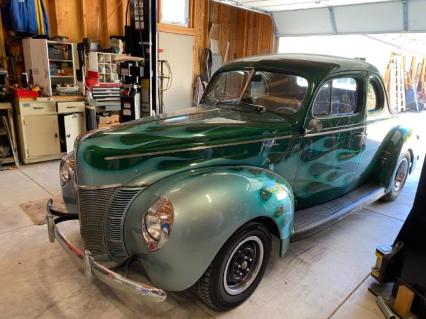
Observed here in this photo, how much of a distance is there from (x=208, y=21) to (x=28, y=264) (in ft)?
24.1

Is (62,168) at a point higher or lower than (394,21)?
lower

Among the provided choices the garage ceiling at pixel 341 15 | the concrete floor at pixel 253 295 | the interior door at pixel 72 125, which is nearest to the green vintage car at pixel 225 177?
the concrete floor at pixel 253 295

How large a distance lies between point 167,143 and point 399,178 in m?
3.24

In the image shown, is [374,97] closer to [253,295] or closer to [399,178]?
[399,178]

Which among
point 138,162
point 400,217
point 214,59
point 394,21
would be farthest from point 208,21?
point 138,162

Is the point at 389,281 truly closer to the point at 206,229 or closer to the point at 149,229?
the point at 206,229


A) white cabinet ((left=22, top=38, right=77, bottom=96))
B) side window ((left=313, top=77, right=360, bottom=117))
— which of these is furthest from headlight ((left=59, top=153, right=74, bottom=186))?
white cabinet ((left=22, top=38, right=77, bottom=96))

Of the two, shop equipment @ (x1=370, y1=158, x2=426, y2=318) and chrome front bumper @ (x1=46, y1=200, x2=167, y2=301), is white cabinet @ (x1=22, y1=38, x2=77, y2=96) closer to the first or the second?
chrome front bumper @ (x1=46, y1=200, x2=167, y2=301)

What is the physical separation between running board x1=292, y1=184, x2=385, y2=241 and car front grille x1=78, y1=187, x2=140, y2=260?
123 centimetres

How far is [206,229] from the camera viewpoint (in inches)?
67.3

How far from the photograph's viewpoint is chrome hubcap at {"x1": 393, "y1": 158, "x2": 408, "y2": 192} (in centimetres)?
382

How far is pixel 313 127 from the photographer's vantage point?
2.58 m

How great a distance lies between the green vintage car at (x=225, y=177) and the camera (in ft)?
5.65

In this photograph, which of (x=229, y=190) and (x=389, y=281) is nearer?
(x=229, y=190)
